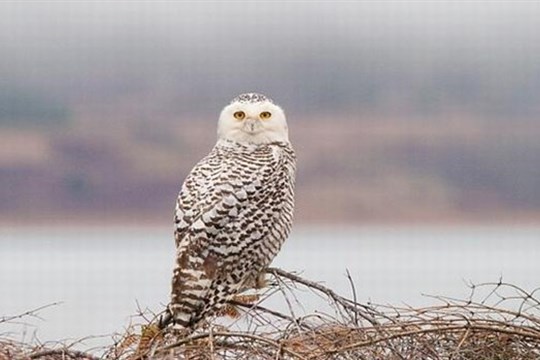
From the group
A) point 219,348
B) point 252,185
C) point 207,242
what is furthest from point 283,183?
point 219,348

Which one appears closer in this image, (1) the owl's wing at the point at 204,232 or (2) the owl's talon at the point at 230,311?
(1) the owl's wing at the point at 204,232

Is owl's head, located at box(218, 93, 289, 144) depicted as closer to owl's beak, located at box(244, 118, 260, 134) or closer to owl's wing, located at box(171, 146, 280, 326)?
owl's beak, located at box(244, 118, 260, 134)

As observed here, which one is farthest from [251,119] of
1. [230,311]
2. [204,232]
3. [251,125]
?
[230,311]

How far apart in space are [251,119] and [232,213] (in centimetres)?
64

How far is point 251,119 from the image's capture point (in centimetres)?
582

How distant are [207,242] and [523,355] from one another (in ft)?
5.86

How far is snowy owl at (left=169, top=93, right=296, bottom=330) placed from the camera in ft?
17.6

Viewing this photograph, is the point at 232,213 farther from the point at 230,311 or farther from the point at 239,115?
the point at 239,115

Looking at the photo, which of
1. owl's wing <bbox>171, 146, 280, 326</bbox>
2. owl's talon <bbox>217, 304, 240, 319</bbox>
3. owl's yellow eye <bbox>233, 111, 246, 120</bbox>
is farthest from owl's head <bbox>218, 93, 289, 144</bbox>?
owl's talon <bbox>217, 304, 240, 319</bbox>

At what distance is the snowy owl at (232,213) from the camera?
17.6ft

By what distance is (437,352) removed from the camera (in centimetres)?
420

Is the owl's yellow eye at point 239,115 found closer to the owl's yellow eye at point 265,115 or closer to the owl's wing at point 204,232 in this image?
the owl's yellow eye at point 265,115

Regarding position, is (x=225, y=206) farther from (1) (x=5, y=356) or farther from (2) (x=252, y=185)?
(1) (x=5, y=356)

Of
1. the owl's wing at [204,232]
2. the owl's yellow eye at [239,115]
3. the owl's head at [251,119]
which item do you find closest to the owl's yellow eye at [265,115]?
the owl's head at [251,119]
